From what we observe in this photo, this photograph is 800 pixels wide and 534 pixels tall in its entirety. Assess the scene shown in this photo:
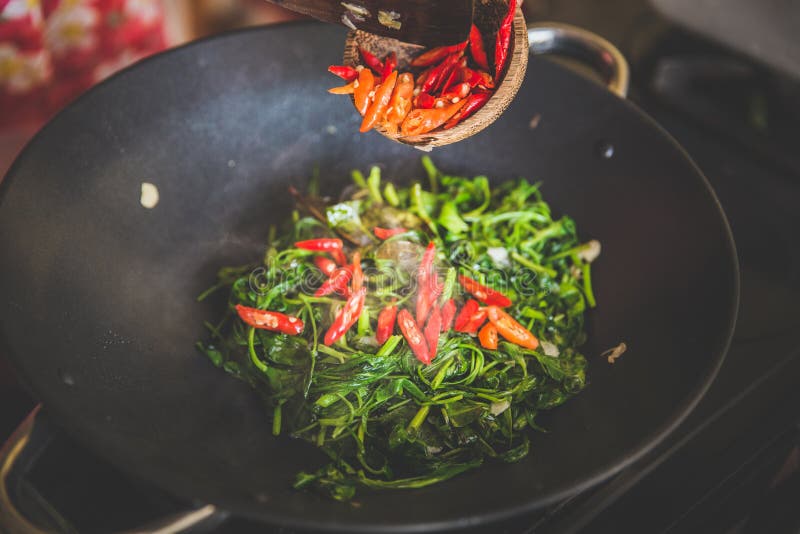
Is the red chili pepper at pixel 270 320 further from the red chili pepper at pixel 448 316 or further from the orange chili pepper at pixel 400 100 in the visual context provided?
the orange chili pepper at pixel 400 100

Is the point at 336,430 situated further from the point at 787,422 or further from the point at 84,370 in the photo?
the point at 787,422

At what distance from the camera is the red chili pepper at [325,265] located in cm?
164

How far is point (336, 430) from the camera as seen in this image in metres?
1.37

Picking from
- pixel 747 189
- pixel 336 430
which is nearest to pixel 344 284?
pixel 336 430

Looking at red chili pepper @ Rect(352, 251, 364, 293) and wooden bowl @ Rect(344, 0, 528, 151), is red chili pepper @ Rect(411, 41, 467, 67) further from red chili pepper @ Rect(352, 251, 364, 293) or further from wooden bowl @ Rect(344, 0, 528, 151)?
red chili pepper @ Rect(352, 251, 364, 293)

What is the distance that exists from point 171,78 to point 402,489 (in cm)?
119

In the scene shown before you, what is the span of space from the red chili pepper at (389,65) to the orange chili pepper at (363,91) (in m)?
0.04

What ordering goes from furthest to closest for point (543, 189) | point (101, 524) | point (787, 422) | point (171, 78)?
1. point (543, 189)
2. point (171, 78)
3. point (787, 422)
4. point (101, 524)

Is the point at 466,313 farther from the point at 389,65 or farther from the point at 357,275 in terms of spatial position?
the point at 389,65

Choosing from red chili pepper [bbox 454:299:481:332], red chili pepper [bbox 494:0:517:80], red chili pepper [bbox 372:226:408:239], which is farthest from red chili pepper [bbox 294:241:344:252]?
red chili pepper [bbox 494:0:517:80]

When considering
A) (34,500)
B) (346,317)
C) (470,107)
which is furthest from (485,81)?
(34,500)

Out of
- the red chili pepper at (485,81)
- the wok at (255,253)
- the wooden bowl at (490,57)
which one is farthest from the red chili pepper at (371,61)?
the wok at (255,253)

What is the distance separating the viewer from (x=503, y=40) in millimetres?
1322

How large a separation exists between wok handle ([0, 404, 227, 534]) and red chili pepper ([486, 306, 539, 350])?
0.75 metres
